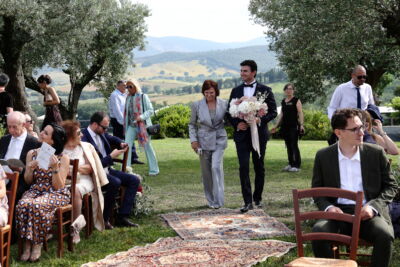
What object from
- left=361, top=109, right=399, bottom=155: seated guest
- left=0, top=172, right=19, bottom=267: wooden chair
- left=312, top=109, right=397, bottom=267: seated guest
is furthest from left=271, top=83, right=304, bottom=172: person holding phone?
left=0, top=172, right=19, bottom=267: wooden chair

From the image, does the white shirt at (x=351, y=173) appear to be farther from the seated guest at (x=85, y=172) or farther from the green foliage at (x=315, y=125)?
the green foliage at (x=315, y=125)

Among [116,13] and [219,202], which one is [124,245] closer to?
[219,202]

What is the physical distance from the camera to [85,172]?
25.5 ft

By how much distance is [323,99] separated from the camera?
2444cm

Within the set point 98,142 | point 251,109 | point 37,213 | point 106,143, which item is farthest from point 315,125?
point 37,213

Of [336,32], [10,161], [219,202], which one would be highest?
[336,32]

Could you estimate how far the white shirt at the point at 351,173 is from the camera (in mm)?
5457

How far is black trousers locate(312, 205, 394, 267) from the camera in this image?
4973mm

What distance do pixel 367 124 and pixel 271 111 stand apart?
2266mm

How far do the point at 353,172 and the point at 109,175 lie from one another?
3871 mm

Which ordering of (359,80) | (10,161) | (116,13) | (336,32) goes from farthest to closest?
(116,13) → (336,32) → (359,80) → (10,161)

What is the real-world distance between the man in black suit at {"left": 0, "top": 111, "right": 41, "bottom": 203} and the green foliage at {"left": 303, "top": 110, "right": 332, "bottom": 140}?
80.4ft

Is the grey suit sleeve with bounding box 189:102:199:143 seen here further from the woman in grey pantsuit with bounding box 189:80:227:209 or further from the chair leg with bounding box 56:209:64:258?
the chair leg with bounding box 56:209:64:258

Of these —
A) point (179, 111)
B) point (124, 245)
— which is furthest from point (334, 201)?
point (179, 111)
